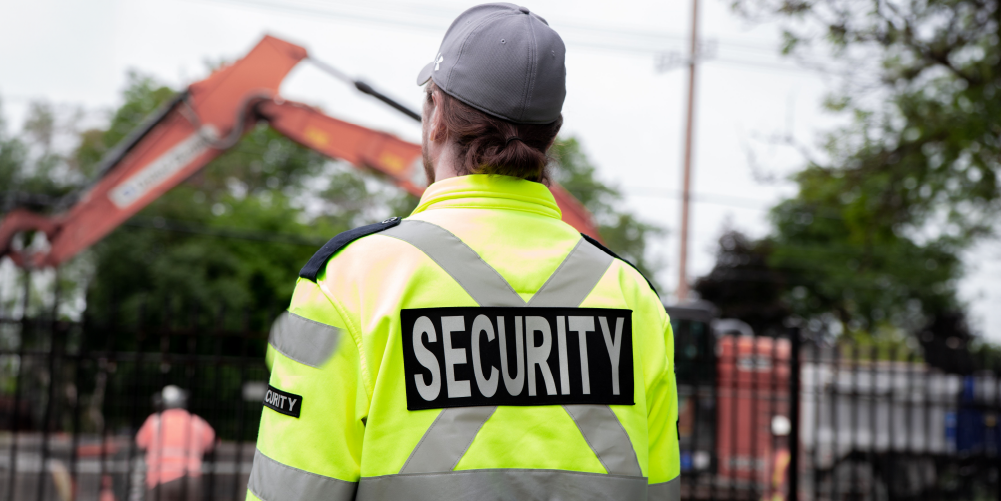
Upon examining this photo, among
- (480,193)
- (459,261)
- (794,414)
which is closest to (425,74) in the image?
(480,193)

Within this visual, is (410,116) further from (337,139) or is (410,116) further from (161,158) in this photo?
(161,158)

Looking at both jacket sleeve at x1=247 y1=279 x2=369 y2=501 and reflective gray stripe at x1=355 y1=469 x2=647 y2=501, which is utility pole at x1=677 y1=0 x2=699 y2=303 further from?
jacket sleeve at x1=247 y1=279 x2=369 y2=501

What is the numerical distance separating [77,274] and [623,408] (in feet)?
89.8

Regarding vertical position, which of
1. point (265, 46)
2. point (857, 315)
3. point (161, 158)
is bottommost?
point (857, 315)

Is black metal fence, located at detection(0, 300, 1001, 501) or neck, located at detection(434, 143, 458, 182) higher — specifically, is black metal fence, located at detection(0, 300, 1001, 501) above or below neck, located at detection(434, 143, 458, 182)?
below

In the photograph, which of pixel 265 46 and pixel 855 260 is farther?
pixel 855 260

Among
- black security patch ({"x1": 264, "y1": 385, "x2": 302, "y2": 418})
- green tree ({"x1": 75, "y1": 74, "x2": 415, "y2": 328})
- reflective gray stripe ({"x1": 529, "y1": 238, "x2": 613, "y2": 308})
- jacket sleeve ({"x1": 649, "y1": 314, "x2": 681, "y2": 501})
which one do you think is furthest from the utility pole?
black security patch ({"x1": 264, "y1": 385, "x2": 302, "y2": 418})

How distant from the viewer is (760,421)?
1062 cm

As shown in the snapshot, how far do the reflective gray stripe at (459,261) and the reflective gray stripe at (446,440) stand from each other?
18 cm

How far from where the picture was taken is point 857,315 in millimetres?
36156

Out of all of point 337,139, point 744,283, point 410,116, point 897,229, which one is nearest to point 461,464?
point 410,116

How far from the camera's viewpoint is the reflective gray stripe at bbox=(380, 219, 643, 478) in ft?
3.82

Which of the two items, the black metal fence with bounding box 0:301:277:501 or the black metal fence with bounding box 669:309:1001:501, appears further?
the black metal fence with bounding box 669:309:1001:501

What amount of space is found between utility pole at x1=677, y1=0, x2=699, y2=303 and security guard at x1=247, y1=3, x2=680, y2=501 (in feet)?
55.8
